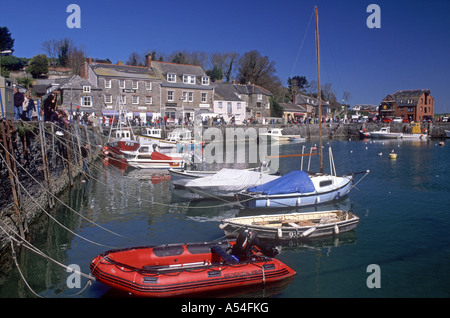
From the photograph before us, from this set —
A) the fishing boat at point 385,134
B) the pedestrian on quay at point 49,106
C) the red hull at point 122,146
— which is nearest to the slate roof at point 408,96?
the fishing boat at point 385,134

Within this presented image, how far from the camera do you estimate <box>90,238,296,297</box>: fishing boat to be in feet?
33.3

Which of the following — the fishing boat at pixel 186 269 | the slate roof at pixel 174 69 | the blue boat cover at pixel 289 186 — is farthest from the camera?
the slate roof at pixel 174 69

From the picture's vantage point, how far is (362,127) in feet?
260

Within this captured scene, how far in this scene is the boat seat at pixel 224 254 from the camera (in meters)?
11.3

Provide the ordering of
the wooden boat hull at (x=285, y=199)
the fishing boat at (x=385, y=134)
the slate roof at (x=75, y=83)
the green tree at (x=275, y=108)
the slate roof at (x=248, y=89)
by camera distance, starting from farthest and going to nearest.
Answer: the green tree at (x=275, y=108) < the slate roof at (x=248, y=89) < the fishing boat at (x=385, y=134) < the slate roof at (x=75, y=83) < the wooden boat hull at (x=285, y=199)

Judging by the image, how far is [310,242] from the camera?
15062mm

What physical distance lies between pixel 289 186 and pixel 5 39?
65953 mm

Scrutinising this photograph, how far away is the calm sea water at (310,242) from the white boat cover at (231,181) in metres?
1.18

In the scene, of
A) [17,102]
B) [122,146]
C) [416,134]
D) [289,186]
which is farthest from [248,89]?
[17,102]

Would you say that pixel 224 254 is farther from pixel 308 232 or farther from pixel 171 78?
pixel 171 78

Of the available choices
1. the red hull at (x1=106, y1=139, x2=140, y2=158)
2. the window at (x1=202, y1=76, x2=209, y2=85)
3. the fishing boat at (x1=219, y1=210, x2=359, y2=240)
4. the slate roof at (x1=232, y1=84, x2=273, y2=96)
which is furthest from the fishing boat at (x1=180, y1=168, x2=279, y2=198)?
the slate roof at (x1=232, y1=84, x2=273, y2=96)

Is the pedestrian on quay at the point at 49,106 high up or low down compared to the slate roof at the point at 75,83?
down

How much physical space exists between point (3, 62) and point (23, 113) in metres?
54.6

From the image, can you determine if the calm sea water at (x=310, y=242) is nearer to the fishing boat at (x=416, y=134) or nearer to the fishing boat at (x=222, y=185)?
the fishing boat at (x=222, y=185)
